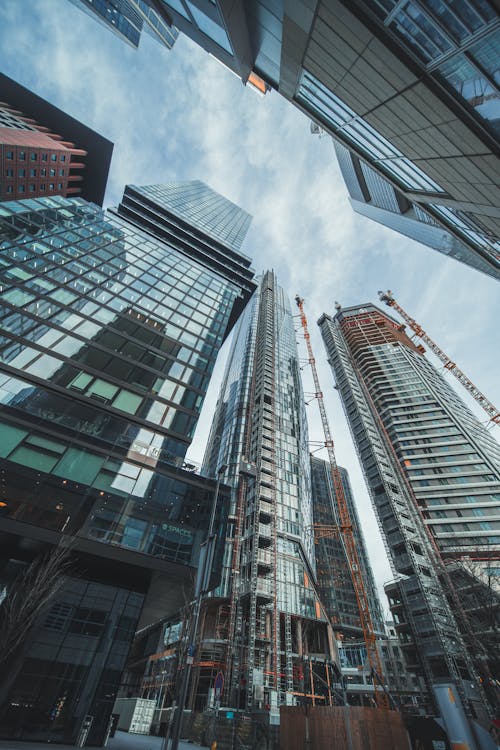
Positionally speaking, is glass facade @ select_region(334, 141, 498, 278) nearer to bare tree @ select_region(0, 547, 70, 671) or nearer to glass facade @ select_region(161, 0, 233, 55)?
glass facade @ select_region(161, 0, 233, 55)

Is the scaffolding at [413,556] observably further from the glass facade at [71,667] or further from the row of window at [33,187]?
the row of window at [33,187]

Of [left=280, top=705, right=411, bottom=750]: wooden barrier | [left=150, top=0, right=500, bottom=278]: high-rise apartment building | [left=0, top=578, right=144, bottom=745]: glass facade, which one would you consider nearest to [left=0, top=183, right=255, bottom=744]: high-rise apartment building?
[left=0, top=578, right=144, bottom=745]: glass facade

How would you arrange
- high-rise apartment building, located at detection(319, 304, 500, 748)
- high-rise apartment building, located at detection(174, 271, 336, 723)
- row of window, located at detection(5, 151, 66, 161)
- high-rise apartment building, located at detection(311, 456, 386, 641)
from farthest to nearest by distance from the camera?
high-rise apartment building, located at detection(311, 456, 386, 641)
row of window, located at detection(5, 151, 66, 161)
high-rise apartment building, located at detection(319, 304, 500, 748)
high-rise apartment building, located at detection(174, 271, 336, 723)

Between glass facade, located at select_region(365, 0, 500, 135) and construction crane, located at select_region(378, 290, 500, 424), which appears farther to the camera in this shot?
construction crane, located at select_region(378, 290, 500, 424)

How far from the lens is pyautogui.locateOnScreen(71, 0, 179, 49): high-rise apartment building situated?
252 feet

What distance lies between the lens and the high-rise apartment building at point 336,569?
6688 centimetres

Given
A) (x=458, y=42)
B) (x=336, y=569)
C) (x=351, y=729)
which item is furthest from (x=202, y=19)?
(x=336, y=569)

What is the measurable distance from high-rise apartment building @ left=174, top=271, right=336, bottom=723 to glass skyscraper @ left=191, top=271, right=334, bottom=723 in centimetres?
13

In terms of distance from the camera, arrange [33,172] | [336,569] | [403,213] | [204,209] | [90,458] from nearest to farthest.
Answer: [90,458] < [403,213] < [33,172] < [336,569] < [204,209]

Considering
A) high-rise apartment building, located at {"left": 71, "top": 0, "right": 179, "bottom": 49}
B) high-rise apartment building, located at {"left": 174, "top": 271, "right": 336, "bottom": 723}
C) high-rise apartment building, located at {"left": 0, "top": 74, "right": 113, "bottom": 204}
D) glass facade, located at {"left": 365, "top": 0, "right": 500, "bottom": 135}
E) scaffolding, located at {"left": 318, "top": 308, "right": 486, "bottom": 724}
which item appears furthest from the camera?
high-rise apartment building, located at {"left": 71, "top": 0, "right": 179, "bottom": 49}

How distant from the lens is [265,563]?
46000 millimetres

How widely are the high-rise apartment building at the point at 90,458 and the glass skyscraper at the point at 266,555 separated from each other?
18.6 ft

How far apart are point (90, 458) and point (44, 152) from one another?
83.1m

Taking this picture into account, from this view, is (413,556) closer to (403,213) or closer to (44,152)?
(403,213)
